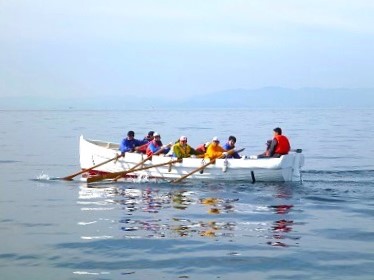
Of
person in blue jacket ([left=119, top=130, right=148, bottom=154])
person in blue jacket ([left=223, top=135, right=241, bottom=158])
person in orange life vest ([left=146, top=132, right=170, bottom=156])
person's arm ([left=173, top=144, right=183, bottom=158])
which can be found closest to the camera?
person in blue jacket ([left=223, top=135, right=241, bottom=158])

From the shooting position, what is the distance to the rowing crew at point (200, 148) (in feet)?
78.2

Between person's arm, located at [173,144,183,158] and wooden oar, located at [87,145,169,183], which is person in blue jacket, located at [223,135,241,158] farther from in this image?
wooden oar, located at [87,145,169,183]

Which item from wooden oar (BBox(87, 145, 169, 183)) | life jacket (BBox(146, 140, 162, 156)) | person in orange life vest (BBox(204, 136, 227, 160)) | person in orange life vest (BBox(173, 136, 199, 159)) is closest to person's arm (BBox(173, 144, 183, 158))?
person in orange life vest (BBox(173, 136, 199, 159))

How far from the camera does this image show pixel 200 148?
26562 millimetres

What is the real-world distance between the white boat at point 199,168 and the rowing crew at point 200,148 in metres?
0.33

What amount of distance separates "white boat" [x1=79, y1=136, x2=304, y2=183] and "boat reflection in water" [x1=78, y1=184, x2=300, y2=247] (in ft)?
4.55

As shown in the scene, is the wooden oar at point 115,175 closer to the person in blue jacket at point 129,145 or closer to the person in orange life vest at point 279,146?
the person in blue jacket at point 129,145

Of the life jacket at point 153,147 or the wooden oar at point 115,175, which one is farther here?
the life jacket at point 153,147

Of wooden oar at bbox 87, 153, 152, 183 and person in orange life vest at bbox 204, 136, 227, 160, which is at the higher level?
person in orange life vest at bbox 204, 136, 227, 160

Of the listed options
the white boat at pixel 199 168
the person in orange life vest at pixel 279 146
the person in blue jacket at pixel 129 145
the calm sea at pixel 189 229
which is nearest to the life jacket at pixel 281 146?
the person in orange life vest at pixel 279 146

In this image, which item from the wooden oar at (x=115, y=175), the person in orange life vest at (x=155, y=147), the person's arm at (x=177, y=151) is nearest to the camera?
the person's arm at (x=177, y=151)

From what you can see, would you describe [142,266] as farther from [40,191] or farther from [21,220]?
[40,191]

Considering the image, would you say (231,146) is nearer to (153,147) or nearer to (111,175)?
(153,147)

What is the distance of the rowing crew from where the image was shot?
2384cm
